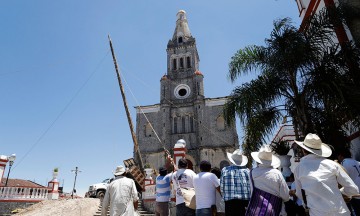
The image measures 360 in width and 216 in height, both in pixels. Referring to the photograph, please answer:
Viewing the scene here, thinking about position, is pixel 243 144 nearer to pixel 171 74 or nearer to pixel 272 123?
pixel 272 123

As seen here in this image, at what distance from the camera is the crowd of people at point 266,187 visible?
279cm

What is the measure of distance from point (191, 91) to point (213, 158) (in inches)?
370

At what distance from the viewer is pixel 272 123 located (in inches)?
286

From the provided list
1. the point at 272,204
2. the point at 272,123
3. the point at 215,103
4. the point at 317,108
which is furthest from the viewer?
the point at 215,103

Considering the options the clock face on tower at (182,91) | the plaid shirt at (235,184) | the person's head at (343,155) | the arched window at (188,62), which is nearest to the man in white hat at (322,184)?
the plaid shirt at (235,184)

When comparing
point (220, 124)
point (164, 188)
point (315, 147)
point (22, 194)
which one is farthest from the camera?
point (220, 124)

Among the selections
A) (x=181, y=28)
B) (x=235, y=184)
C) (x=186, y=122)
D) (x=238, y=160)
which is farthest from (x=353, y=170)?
(x=181, y=28)

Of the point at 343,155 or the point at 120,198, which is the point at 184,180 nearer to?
the point at 120,198

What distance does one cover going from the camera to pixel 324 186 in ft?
9.02

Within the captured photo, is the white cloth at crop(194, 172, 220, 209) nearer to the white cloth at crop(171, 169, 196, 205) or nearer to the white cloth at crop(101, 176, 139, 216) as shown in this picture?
the white cloth at crop(171, 169, 196, 205)

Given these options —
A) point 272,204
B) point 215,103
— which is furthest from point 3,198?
point 215,103

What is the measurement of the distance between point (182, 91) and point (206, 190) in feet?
98.0

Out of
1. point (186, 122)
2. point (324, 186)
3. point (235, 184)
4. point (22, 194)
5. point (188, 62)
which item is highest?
point (188, 62)

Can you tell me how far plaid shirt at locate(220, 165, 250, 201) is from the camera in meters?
3.72
